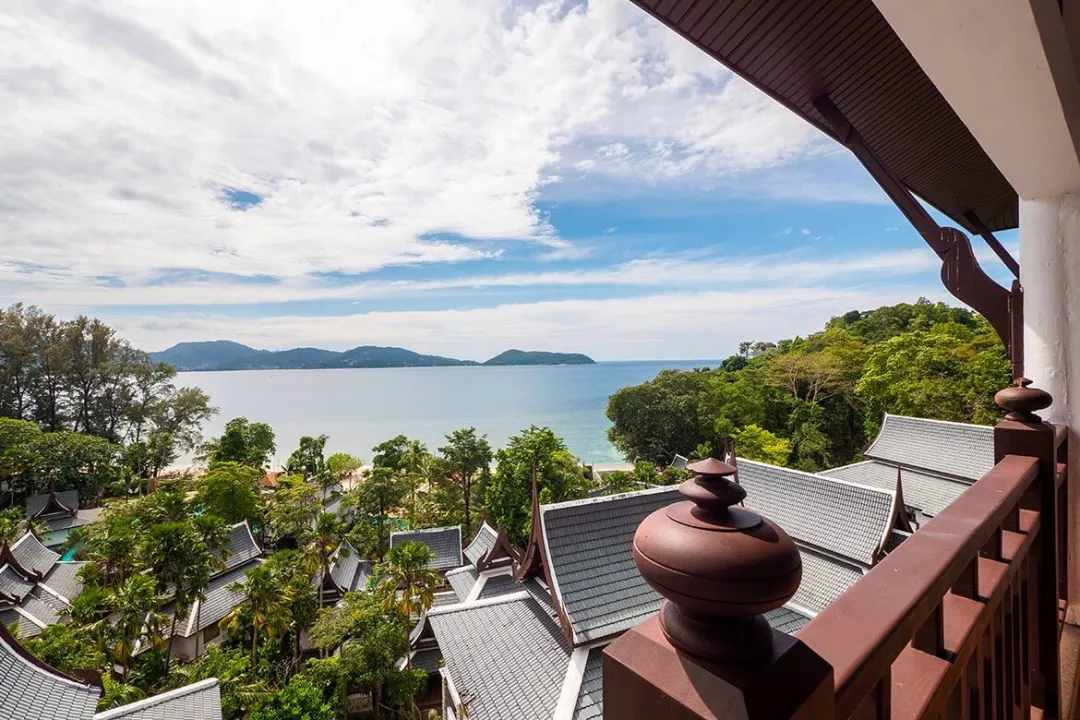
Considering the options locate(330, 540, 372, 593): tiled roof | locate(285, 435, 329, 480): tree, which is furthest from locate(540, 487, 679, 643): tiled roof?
locate(285, 435, 329, 480): tree

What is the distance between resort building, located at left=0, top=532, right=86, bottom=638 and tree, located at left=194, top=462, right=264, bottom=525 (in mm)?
4360

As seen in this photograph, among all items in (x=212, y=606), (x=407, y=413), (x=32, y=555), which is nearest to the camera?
(x=212, y=606)

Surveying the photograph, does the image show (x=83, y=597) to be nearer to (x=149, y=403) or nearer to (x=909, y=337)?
(x=909, y=337)

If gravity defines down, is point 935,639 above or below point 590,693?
above

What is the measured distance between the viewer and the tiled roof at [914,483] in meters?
11.3

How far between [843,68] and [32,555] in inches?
878

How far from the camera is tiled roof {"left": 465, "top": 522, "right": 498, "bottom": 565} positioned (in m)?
13.8

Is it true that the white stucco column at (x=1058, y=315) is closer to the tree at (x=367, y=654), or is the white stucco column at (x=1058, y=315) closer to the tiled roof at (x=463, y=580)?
the tree at (x=367, y=654)

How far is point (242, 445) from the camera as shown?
25.6 m

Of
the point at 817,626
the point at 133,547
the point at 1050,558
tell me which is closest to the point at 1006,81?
the point at 1050,558

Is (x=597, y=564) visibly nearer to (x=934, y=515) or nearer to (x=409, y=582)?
(x=934, y=515)

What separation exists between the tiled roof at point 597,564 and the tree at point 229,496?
60.3 feet

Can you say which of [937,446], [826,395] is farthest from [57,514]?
[826,395]

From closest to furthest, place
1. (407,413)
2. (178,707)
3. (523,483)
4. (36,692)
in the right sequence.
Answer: (36,692) → (178,707) → (523,483) → (407,413)
